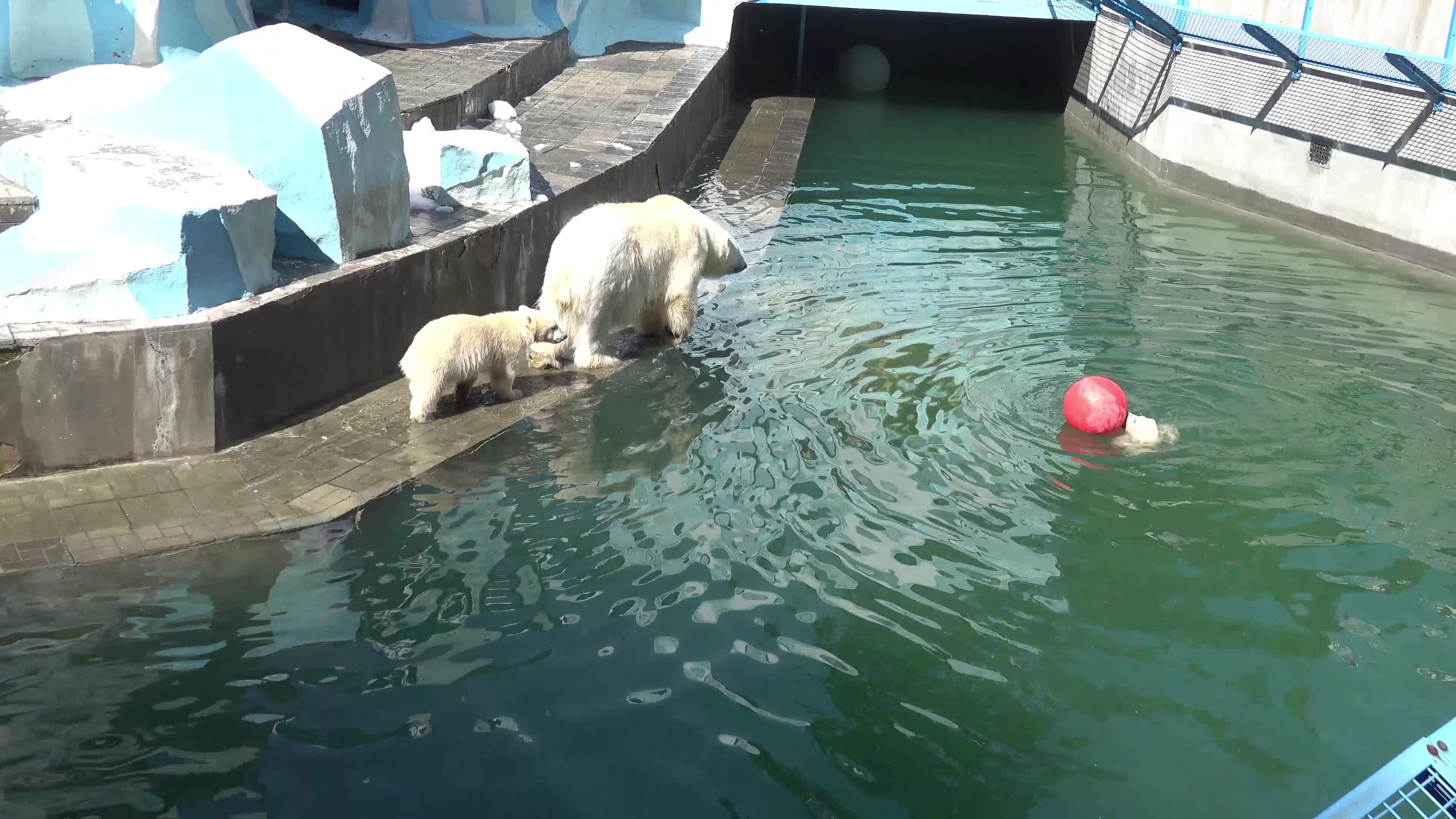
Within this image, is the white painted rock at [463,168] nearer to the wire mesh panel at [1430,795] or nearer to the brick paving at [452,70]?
the brick paving at [452,70]

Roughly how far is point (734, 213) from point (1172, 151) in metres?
5.56

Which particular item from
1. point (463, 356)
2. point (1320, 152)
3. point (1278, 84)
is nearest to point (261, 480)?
point (463, 356)

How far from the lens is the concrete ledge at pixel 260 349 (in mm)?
5184

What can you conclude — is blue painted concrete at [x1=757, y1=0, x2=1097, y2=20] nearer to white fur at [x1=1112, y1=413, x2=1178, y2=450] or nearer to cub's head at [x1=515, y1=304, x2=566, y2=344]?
cub's head at [x1=515, y1=304, x2=566, y2=344]

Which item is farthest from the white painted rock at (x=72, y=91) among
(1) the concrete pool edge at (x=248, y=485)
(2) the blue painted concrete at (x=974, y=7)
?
(2) the blue painted concrete at (x=974, y=7)

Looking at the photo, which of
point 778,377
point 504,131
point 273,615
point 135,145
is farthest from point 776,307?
point 273,615

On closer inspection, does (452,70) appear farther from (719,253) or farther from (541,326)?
(541,326)

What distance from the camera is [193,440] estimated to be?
18.1 ft

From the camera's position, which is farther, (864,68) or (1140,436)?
(864,68)

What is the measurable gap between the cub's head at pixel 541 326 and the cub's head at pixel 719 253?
130 cm

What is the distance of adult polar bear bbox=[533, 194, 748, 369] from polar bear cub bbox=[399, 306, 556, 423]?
354 mm

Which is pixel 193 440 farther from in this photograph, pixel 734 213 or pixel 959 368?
pixel 734 213

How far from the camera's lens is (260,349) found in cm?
574

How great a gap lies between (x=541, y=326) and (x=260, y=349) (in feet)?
5.07
